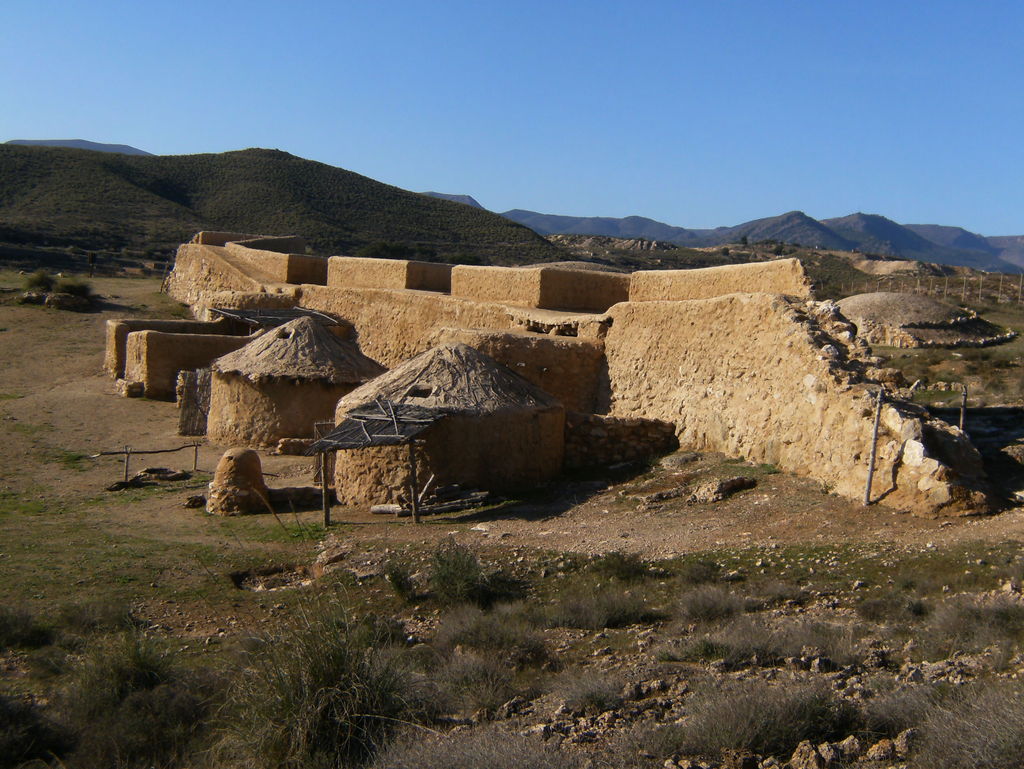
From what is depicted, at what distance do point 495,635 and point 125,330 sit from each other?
15.6 meters

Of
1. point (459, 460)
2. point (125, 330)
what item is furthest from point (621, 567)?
point (125, 330)

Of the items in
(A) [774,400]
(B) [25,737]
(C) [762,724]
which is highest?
(A) [774,400]

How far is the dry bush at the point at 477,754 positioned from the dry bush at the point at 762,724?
0.57 metres

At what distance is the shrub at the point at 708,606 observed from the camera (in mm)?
6965

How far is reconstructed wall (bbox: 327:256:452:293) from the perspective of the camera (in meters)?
19.3

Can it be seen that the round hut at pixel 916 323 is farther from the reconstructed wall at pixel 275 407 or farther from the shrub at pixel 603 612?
the shrub at pixel 603 612

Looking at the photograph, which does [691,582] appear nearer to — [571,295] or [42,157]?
[571,295]

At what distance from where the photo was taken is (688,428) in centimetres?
1205

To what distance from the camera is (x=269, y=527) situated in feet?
35.2

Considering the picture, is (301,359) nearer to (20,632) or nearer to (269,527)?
(269,527)

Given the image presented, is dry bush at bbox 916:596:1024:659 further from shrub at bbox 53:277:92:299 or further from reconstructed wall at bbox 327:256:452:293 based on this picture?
shrub at bbox 53:277:92:299

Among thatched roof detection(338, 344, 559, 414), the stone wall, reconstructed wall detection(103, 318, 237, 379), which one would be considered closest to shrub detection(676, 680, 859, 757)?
thatched roof detection(338, 344, 559, 414)

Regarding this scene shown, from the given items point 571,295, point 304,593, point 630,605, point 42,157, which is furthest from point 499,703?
point 42,157

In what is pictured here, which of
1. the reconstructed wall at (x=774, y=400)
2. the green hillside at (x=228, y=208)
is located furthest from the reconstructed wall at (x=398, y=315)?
the green hillside at (x=228, y=208)
